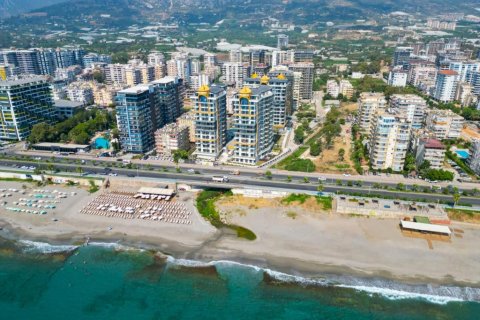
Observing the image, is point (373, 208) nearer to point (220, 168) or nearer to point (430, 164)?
point (430, 164)

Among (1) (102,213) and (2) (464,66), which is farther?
(2) (464,66)

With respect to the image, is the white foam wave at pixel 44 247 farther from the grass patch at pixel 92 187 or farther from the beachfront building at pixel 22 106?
the beachfront building at pixel 22 106

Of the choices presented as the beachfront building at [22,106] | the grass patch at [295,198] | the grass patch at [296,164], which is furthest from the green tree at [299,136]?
the beachfront building at [22,106]

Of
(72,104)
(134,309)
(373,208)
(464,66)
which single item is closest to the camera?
(134,309)

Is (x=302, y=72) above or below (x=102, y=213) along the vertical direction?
above

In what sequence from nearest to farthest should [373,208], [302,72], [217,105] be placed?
[373,208], [217,105], [302,72]

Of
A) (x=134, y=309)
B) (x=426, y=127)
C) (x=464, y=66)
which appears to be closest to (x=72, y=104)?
(x=134, y=309)

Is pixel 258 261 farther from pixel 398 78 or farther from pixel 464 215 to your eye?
pixel 398 78
